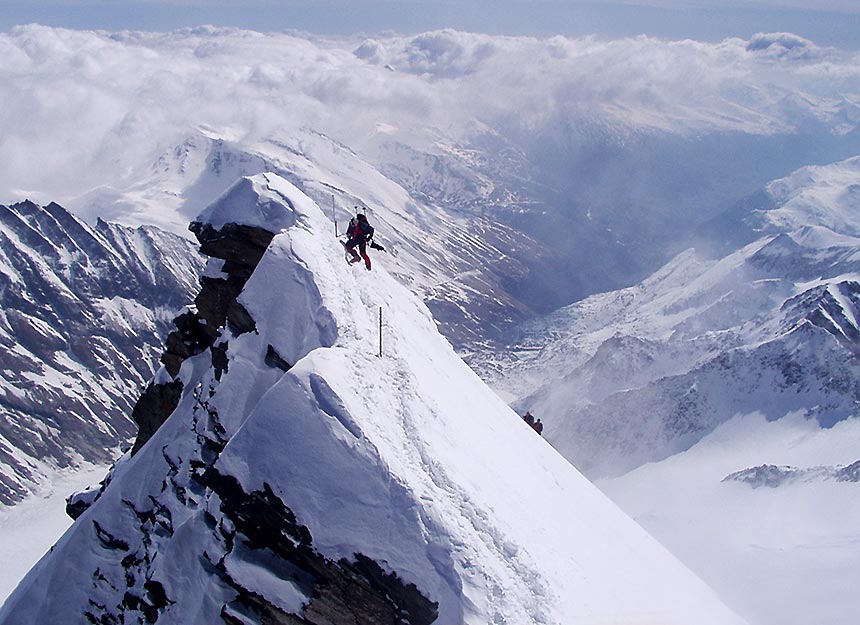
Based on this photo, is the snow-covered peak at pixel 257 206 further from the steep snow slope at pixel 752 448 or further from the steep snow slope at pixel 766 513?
the steep snow slope at pixel 752 448

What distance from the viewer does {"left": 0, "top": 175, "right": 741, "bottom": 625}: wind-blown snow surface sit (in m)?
22.5

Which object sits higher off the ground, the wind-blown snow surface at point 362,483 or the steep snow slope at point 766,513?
the steep snow slope at point 766,513

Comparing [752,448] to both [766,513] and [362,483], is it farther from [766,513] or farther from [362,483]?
[362,483]

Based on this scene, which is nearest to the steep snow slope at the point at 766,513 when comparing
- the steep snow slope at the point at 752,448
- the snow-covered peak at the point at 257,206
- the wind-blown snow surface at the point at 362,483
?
the steep snow slope at the point at 752,448

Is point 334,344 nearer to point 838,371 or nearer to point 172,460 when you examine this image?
point 172,460

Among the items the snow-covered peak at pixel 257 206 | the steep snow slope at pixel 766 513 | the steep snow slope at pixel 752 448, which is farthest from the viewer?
the steep snow slope at pixel 752 448

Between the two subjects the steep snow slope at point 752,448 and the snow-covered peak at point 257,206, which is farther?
the steep snow slope at point 752,448

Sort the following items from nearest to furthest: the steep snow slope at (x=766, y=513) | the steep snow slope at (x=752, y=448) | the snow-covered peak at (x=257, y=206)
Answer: the snow-covered peak at (x=257, y=206)
the steep snow slope at (x=766, y=513)
the steep snow slope at (x=752, y=448)

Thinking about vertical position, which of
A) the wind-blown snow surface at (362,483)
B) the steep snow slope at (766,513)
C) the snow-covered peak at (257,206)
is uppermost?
the steep snow slope at (766,513)

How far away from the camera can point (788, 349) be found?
167375mm

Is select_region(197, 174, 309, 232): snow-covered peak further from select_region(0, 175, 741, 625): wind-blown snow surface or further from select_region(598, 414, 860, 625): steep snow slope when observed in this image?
select_region(598, 414, 860, 625): steep snow slope

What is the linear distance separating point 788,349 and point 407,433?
166m

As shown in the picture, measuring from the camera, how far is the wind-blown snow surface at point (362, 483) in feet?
73.9

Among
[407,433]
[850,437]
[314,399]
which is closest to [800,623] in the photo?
[407,433]
